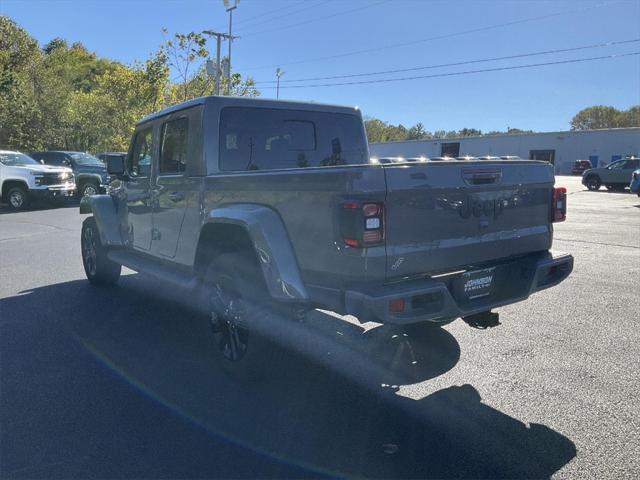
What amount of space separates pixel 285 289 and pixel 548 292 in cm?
458

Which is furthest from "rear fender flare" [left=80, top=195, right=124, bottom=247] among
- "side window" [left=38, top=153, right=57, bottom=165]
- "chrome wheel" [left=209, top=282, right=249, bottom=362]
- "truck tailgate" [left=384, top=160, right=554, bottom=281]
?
"side window" [left=38, top=153, right=57, bottom=165]

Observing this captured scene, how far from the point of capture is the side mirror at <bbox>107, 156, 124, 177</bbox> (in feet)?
20.4

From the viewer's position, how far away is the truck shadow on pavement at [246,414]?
3088 mm

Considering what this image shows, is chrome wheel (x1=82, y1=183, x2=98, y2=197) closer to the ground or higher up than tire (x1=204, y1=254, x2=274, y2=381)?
higher up

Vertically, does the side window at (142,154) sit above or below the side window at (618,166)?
below

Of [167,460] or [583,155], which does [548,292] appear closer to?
[167,460]

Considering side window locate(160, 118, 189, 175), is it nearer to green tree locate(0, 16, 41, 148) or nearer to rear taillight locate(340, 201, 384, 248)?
rear taillight locate(340, 201, 384, 248)

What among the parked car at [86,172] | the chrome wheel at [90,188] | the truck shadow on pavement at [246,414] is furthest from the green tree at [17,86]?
the truck shadow on pavement at [246,414]

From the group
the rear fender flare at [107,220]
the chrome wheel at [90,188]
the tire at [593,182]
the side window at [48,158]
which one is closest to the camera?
the rear fender flare at [107,220]

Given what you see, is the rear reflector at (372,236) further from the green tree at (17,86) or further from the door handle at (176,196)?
the green tree at (17,86)

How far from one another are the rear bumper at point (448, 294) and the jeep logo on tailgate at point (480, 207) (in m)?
0.37

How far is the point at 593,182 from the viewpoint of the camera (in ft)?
97.4

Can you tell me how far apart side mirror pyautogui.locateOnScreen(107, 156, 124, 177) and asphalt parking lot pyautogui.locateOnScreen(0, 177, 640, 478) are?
1513mm

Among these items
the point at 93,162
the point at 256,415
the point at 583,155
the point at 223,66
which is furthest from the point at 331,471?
the point at 583,155
